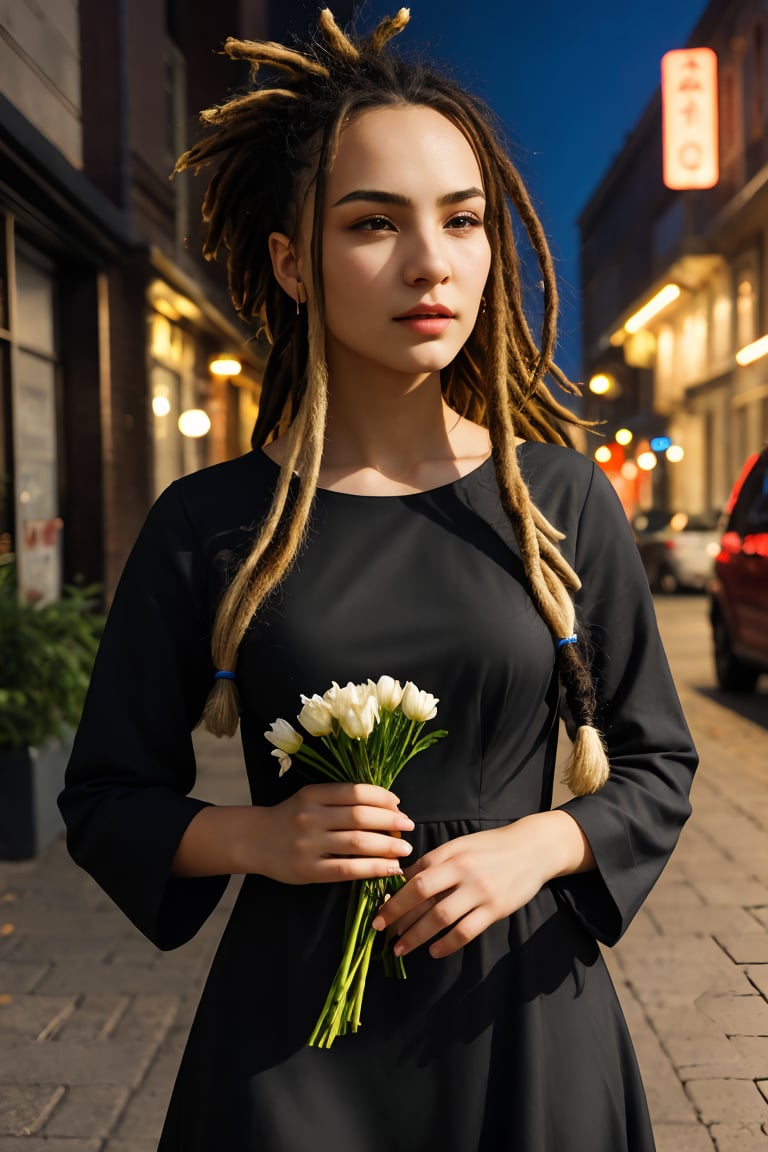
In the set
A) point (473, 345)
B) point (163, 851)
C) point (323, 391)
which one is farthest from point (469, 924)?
point (473, 345)

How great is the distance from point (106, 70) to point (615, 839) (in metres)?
9.68

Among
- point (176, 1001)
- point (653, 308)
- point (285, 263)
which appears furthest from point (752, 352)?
point (285, 263)

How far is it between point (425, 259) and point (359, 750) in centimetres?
62

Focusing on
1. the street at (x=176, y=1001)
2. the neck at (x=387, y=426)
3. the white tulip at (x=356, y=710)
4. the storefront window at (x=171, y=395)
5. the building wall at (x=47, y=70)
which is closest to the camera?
the white tulip at (x=356, y=710)

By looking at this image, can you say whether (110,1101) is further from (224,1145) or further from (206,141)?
(206,141)

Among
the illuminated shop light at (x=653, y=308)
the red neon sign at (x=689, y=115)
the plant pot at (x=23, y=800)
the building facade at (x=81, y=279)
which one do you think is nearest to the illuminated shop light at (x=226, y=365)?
the building facade at (x=81, y=279)

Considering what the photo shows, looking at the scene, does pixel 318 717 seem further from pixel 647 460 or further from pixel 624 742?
pixel 647 460

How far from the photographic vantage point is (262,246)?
203 cm

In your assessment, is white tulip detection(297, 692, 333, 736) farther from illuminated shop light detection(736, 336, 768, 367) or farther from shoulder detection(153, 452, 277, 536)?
illuminated shop light detection(736, 336, 768, 367)

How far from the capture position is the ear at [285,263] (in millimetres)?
1855

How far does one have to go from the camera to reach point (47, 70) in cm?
862

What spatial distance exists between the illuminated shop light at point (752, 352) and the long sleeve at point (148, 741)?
26.2 metres

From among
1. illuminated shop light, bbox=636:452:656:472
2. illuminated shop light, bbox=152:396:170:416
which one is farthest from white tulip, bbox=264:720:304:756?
illuminated shop light, bbox=636:452:656:472

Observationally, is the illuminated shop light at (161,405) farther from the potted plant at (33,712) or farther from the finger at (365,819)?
the finger at (365,819)
